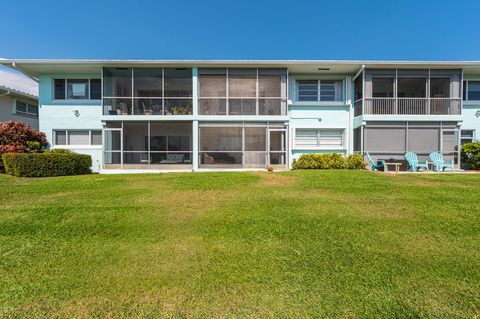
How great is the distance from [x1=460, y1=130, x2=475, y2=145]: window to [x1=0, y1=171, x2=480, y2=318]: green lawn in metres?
12.6

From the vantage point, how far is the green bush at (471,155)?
1480 centimetres

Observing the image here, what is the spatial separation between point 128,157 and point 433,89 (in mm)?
20224

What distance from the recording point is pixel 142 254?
4.14 metres

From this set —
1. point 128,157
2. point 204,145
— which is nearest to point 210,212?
point 204,145

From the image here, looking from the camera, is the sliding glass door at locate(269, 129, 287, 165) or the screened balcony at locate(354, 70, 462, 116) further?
the sliding glass door at locate(269, 129, 287, 165)

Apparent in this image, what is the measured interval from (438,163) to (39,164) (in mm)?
20008

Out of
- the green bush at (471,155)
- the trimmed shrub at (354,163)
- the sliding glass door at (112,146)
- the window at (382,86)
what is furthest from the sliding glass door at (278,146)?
the green bush at (471,155)

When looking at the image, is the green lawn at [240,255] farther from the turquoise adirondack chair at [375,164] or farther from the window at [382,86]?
the window at [382,86]

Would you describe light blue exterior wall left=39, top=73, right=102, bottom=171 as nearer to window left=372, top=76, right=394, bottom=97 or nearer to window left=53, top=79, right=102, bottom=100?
window left=53, top=79, right=102, bottom=100

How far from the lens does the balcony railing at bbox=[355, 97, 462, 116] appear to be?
1552 centimetres

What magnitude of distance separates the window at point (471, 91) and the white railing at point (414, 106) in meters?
2.27

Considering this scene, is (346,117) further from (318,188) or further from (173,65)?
(173,65)

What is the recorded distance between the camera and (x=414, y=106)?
15852 mm

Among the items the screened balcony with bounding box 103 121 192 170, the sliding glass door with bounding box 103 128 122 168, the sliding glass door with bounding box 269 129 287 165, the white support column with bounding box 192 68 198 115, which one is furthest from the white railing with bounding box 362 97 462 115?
the sliding glass door with bounding box 103 128 122 168
